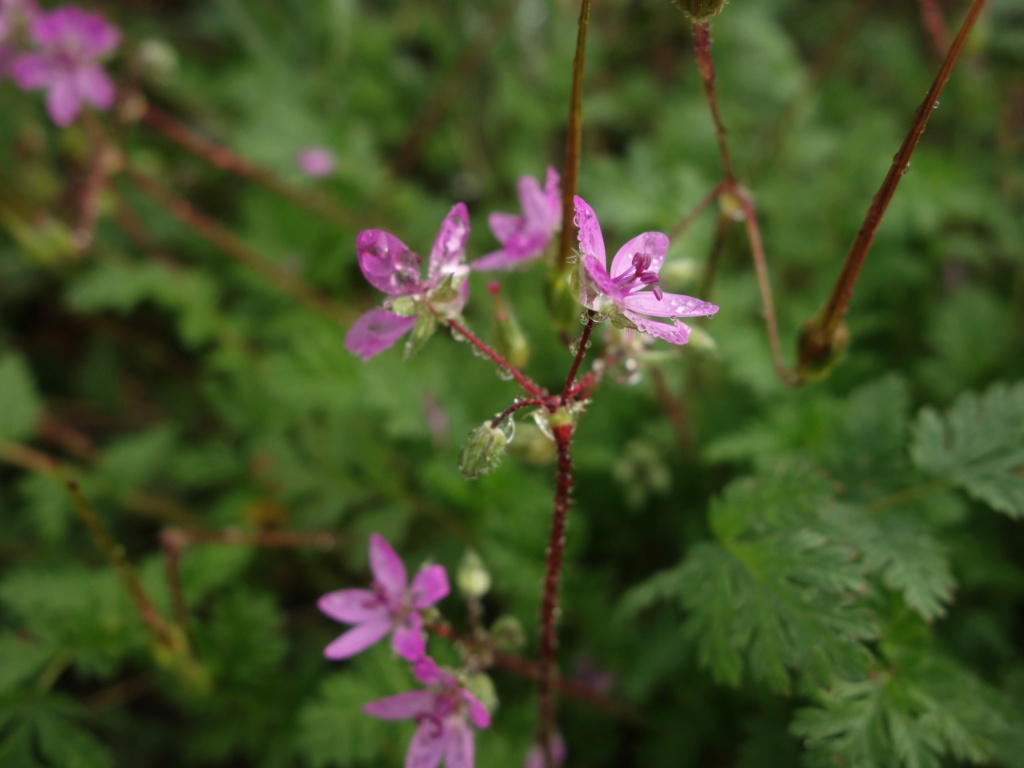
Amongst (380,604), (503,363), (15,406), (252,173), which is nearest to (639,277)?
(503,363)

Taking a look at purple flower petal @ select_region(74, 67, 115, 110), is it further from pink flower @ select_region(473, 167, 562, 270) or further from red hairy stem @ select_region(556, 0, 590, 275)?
red hairy stem @ select_region(556, 0, 590, 275)

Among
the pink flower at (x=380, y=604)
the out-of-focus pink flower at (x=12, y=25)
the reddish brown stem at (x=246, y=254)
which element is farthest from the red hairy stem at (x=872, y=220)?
the out-of-focus pink flower at (x=12, y=25)

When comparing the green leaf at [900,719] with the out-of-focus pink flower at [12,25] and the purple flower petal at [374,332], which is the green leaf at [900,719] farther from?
the out-of-focus pink flower at [12,25]

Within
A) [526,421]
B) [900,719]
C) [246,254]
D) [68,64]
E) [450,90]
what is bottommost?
[900,719]

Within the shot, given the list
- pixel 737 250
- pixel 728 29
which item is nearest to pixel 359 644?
pixel 737 250

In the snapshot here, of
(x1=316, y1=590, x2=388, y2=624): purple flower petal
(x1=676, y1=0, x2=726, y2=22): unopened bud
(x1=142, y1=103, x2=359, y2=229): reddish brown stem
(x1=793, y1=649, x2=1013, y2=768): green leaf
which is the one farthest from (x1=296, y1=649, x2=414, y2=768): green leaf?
(x1=142, y1=103, x2=359, y2=229): reddish brown stem

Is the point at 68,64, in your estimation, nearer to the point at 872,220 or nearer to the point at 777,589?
the point at 872,220

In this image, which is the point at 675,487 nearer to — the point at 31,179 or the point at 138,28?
the point at 31,179
